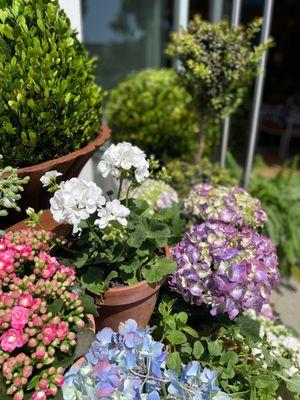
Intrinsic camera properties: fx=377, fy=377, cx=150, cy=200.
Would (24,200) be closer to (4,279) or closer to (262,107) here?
(4,279)

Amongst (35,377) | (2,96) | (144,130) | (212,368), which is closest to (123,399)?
(35,377)

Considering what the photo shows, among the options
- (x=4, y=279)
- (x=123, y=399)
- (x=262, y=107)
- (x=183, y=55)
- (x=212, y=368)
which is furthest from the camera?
(x=262, y=107)

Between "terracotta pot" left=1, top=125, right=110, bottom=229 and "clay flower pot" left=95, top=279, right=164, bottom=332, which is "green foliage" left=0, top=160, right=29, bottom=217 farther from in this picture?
"clay flower pot" left=95, top=279, right=164, bottom=332

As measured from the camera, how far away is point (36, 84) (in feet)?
4.80

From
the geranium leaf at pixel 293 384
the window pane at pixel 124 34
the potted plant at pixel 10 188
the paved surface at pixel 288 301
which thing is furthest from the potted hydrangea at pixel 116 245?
the window pane at pixel 124 34

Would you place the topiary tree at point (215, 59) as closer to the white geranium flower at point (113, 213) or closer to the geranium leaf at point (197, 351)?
the white geranium flower at point (113, 213)

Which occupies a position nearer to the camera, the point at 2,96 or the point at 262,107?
the point at 2,96

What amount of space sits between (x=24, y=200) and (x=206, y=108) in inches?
68.0

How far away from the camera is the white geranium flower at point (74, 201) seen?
1225 millimetres

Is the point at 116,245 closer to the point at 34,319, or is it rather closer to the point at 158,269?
the point at 158,269

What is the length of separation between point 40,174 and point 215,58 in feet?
5.39

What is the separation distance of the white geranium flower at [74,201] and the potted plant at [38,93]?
32cm

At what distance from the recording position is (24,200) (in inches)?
63.7

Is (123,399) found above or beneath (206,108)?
beneath
